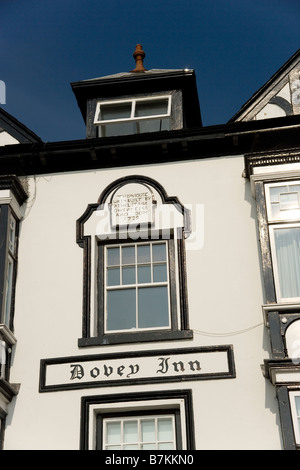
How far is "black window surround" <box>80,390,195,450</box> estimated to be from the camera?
448 inches

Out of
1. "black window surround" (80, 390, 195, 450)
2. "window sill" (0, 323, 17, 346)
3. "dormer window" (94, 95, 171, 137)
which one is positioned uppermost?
"dormer window" (94, 95, 171, 137)

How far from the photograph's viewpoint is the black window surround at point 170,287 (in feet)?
39.4

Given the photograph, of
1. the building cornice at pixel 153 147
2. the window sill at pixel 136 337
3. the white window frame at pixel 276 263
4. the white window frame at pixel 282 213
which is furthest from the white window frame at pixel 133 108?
the window sill at pixel 136 337

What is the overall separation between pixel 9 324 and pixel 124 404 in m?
2.30

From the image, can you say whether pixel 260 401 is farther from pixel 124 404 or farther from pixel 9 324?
pixel 9 324

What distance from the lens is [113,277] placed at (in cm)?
1285

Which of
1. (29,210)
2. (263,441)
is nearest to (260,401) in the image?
(263,441)

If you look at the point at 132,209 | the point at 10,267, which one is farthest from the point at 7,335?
the point at 132,209

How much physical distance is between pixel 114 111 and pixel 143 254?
3389mm

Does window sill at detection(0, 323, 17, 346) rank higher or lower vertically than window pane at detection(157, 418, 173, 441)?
higher

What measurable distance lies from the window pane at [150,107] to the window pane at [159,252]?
301 cm

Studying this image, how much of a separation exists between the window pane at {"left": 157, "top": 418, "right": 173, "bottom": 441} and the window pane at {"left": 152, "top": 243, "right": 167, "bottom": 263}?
2.65 meters

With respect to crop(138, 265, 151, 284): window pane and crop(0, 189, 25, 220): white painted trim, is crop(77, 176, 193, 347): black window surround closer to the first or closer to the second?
crop(138, 265, 151, 284): window pane

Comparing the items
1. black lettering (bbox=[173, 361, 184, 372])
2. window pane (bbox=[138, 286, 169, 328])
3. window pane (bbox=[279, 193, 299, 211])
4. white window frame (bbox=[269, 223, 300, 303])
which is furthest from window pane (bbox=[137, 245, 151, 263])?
window pane (bbox=[279, 193, 299, 211])
